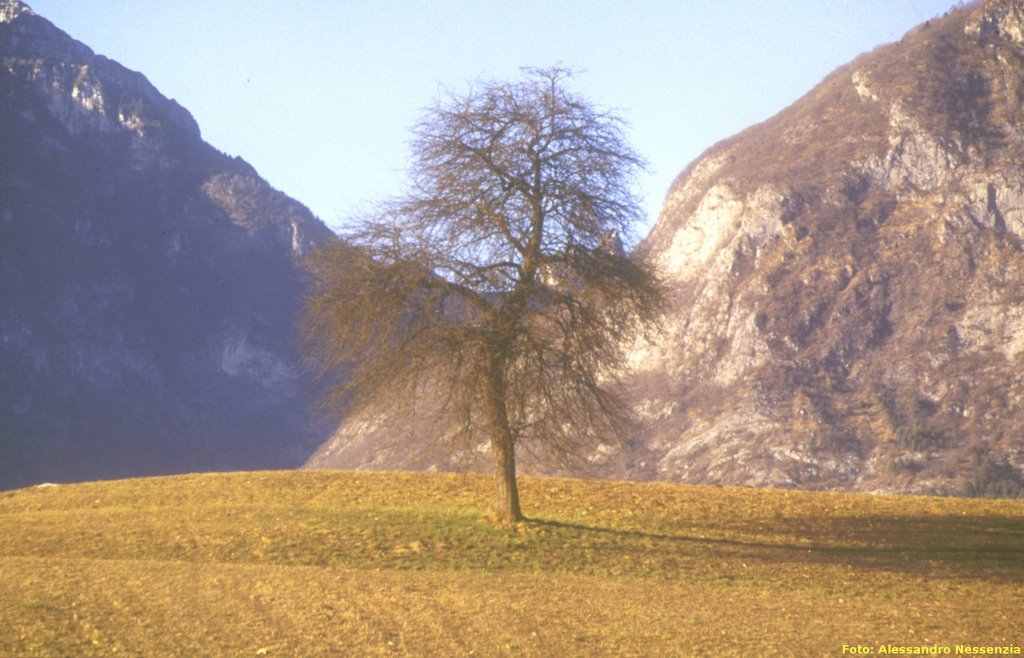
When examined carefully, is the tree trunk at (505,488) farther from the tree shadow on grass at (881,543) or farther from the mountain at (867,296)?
the mountain at (867,296)

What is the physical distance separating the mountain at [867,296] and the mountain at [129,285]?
112ft

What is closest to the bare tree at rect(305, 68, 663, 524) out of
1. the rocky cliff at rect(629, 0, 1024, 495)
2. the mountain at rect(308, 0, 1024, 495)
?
the mountain at rect(308, 0, 1024, 495)

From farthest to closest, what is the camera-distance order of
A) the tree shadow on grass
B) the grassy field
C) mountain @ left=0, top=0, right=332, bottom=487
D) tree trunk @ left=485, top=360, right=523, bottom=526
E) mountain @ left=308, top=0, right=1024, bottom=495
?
mountain @ left=0, top=0, right=332, bottom=487, mountain @ left=308, top=0, right=1024, bottom=495, tree trunk @ left=485, top=360, right=523, bottom=526, the tree shadow on grass, the grassy field

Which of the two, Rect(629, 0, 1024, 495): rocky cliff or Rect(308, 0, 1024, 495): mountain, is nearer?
Rect(308, 0, 1024, 495): mountain

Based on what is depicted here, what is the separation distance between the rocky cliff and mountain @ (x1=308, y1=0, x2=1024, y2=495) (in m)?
0.25

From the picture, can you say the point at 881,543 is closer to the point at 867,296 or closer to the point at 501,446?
the point at 501,446

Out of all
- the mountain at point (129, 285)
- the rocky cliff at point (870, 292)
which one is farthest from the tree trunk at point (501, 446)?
the mountain at point (129, 285)

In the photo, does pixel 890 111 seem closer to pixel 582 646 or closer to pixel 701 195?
pixel 701 195

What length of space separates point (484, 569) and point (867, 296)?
357 ft

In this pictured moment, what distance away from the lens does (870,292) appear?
11900 cm

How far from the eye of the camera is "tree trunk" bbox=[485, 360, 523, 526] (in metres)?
21.0

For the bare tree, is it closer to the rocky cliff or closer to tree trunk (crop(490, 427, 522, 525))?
tree trunk (crop(490, 427, 522, 525))

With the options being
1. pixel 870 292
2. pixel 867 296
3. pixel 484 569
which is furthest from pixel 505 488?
pixel 870 292

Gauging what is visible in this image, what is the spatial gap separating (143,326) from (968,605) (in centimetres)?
15975
